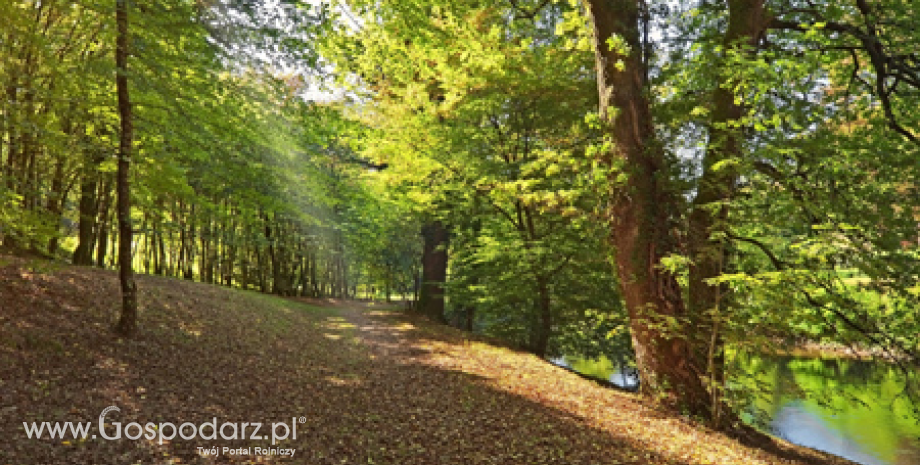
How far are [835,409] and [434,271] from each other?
13048mm

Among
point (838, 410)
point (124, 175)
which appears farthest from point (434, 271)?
point (838, 410)

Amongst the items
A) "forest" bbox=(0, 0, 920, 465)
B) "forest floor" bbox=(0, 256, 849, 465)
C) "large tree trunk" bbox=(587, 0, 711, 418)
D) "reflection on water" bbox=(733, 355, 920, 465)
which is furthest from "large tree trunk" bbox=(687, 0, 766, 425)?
"forest floor" bbox=(0, 256, 849, 465)

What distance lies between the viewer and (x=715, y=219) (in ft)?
22.7

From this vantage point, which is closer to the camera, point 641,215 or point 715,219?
point 715,219

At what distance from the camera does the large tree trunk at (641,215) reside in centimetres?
768

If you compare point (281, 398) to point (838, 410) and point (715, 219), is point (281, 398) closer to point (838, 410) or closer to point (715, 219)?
point (715, 219)

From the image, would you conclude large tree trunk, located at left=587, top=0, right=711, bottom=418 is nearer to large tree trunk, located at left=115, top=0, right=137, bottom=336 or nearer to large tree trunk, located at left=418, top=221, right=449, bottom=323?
large tree trunk, located at left=115, top=0, right=137, bottom=336

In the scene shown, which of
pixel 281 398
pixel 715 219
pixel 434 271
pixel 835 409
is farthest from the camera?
pixel 434 271

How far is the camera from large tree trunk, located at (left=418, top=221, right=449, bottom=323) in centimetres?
1756

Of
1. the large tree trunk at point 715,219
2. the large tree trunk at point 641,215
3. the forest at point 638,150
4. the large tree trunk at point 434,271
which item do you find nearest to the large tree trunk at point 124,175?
the forest at point 638,150

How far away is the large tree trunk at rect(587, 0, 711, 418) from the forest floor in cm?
79

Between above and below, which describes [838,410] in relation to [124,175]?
below

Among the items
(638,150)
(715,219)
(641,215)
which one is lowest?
(715,219)

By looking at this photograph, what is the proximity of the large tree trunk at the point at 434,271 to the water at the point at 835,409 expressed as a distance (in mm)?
7565
